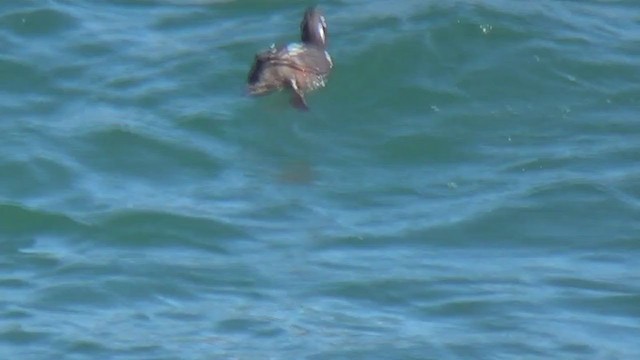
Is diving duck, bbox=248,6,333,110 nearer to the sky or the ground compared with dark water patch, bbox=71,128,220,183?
nearer to the sky

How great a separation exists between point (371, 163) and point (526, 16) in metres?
2.86

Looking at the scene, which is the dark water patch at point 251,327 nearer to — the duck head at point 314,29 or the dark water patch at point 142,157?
the dark water patch at point 142,157

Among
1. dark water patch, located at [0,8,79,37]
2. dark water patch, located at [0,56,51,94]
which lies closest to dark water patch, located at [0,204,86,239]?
dark water patch, located at [0,56,51,94]

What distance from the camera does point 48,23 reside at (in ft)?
48.1

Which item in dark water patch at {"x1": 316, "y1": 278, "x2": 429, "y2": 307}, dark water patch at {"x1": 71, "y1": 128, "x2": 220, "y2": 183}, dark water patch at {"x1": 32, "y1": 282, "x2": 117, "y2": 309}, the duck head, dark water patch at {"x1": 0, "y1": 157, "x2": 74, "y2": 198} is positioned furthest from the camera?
the duck head

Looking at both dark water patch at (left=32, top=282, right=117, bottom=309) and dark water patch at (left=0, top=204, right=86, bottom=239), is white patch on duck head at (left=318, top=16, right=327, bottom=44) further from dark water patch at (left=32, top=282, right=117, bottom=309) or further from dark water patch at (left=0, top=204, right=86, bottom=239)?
dark water patch at (left=32, top=282, right=117, bottom=309)

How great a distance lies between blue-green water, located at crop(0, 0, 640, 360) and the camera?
367 inches

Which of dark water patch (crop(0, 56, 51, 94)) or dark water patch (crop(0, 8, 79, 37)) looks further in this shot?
dark water patch (crop(0, 8, 79, 37))

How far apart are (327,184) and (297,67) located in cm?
143

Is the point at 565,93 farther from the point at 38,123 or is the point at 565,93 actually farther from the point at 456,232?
the point at 38,123

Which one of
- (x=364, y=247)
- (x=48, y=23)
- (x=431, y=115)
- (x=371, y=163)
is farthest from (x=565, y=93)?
(x=48, y=23)

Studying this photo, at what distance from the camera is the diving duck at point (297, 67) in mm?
12625

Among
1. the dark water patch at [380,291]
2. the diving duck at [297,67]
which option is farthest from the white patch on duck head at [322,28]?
the dark water patch at [380,291]

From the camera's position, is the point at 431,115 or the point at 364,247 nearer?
the point at 364,247
